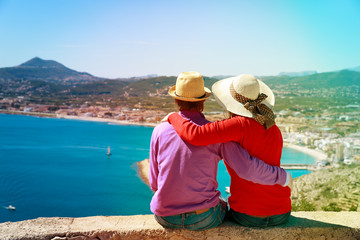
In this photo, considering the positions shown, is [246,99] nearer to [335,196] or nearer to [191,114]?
[191,114]

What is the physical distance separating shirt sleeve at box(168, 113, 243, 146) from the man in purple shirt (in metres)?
0.05

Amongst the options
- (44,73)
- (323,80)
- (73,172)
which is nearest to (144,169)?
(73,172)

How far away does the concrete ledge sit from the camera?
48.5 inches

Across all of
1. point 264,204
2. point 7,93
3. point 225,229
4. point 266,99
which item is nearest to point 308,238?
point 264,204

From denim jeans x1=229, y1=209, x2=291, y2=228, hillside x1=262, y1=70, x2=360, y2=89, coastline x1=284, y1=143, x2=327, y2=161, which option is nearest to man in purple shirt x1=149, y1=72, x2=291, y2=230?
denim jeans x1=229, y1=209, x2=291, y2=228

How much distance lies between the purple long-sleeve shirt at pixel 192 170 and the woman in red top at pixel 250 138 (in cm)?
5

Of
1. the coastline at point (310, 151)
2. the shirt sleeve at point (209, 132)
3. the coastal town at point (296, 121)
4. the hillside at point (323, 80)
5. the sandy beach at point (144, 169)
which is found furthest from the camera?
the hillside at point (323, 80)

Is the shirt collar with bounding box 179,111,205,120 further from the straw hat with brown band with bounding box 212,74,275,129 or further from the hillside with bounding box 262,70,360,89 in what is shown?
the hillside with bounding box 262,70,360,89

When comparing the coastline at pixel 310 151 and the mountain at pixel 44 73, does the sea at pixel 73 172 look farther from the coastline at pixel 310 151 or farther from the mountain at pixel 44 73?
the mountain at pixel 44 73

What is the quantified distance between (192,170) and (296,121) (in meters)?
56.2

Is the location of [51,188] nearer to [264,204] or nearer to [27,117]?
[264,204]

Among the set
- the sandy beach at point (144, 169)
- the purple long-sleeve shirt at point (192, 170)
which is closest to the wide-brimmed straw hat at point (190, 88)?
the purple long-sleeve shirt at point (192, 170)

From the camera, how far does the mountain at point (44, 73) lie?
125375mm

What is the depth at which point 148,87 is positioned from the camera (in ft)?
285
